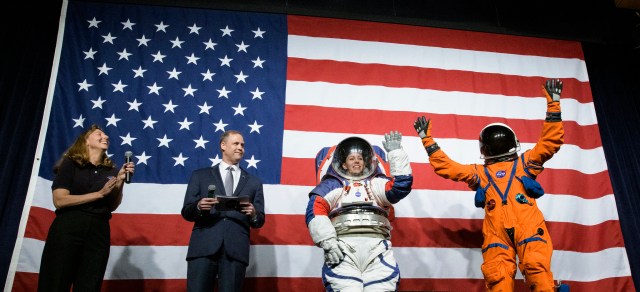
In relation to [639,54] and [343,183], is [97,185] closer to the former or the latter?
[343,183]

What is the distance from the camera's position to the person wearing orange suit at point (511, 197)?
10.4 ft

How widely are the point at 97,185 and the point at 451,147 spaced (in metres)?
3.25

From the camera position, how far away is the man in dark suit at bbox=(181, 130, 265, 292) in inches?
120

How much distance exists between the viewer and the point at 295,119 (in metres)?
4.71

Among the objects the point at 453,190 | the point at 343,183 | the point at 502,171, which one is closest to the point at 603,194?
the point at 453,190

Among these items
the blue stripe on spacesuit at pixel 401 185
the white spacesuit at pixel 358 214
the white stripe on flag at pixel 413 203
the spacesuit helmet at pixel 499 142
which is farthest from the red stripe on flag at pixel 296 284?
the blue stripe on spacesuit at pixel 401 185

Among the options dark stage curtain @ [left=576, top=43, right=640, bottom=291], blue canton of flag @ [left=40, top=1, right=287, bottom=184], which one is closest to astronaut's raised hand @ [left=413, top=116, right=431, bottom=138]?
blue canton of flag @ [left=40, top=1, right=287, bottom=184]

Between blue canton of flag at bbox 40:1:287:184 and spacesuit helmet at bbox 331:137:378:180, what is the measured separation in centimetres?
111

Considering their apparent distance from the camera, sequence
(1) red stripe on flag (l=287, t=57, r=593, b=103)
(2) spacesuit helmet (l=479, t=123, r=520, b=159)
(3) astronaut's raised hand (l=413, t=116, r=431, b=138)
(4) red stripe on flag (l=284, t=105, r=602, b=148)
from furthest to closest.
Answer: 1. (1) red stripe on flag (l=287, t=57, r=593, b=103)
2. (4) red stripe on flag (l=284, t=105, r=602, b=148)
3. (3) astronaut's raised hand (l=413, t=116, r=431, b=138)
4. (2) spacesuit helmet (l=479, t=123, r=520, b=159)

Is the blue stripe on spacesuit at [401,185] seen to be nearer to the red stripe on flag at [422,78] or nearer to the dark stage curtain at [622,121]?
the red stripe on flag at [422,78]

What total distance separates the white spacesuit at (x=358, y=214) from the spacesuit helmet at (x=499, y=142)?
872 mm

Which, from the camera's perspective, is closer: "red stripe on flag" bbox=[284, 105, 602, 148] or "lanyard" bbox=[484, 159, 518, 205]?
"lanyard" bbox=[484, 159, 518, 205]

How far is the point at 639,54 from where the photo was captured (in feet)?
18.7

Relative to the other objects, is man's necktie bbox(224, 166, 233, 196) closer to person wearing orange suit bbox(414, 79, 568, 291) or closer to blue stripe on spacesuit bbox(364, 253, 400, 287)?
blue stripe on spacesuit bbox(364, 253, 400, 287)
